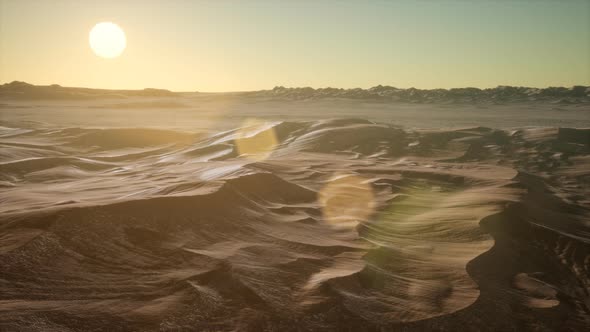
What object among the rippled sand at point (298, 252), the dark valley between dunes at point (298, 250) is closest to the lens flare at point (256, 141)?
the dark valley between dunes at point (298, 250)

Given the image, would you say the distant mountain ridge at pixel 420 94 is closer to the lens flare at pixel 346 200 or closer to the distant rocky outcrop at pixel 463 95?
the distant rocky outcrop at pixel 463 95

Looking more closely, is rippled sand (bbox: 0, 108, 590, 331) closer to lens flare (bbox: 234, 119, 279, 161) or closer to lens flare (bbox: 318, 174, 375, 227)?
lens flare (bbox: 318, 174, 375, 227)

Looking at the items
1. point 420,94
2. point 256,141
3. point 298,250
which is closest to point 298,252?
point 298,250

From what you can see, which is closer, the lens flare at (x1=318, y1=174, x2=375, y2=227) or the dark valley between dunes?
the dark valley between dunes

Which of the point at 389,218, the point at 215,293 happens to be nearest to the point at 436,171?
the point at 389,218

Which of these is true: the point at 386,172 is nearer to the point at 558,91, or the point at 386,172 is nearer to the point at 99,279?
the point at 99,279

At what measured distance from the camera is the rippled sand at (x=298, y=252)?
200cm

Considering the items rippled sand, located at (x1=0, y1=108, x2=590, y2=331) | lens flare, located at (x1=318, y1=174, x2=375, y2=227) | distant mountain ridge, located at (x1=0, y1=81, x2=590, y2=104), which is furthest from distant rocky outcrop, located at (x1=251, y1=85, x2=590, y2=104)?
lens flare, located at (x1=318, y1=174, x2=375, y2=227)

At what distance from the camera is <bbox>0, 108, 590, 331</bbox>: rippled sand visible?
2.00m

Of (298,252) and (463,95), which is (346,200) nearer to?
(298,252)

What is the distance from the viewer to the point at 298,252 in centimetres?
276

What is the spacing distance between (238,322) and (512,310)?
4.56ft

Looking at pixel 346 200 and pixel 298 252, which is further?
pixel 346 200

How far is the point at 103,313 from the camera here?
6.15ft
